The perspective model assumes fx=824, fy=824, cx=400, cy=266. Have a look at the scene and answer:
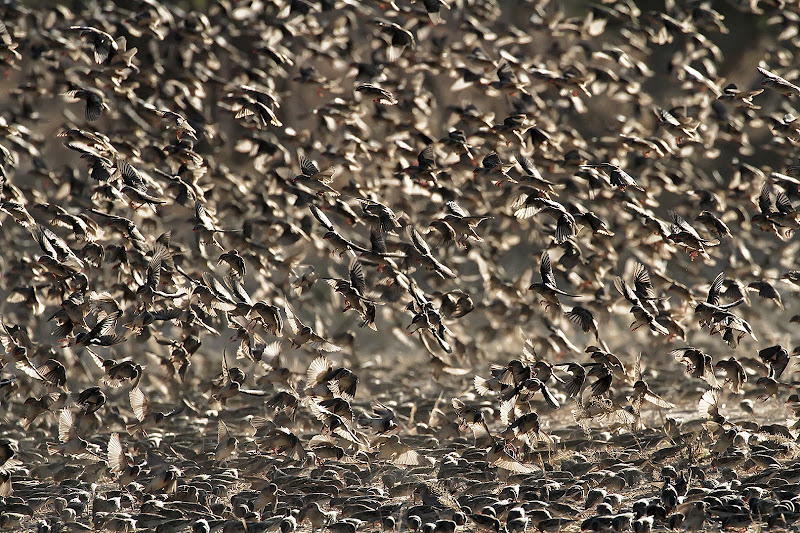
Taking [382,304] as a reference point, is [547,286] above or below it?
above

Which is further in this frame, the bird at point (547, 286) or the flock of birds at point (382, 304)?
the bird at point (547, 286)

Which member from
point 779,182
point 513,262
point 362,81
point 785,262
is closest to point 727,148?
point 513,262

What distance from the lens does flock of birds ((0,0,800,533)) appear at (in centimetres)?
927

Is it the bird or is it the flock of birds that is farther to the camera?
the bird

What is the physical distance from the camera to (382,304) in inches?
450

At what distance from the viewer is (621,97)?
1471 cm

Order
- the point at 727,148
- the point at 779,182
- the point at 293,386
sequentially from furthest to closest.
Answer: the point at 727,148 → the point at 779,182 → the point at 293,386

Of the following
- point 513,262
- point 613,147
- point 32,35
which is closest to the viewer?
point 613,147

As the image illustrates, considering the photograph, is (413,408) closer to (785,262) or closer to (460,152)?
(460,152)

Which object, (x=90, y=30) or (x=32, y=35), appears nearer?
(x=90, y=30)

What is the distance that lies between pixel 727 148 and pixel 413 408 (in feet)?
58.0

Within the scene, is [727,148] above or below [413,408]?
below

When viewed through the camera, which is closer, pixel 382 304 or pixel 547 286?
pixel 547 286

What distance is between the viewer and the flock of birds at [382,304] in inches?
365
